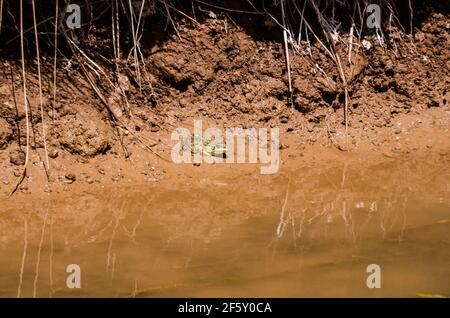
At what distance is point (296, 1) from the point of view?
14.3 ft

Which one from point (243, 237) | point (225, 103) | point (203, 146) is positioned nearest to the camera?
point (243, 237)

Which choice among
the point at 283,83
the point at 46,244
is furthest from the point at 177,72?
the point at 46,244

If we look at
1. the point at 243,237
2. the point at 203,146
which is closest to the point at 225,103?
the point at 203,146

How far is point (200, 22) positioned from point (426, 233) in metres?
1.96

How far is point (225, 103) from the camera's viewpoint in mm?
4223

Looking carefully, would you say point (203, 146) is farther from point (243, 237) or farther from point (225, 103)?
point (243, 237)

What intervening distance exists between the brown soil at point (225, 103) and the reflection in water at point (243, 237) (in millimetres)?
265

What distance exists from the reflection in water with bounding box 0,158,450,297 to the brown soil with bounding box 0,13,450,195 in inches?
10.4

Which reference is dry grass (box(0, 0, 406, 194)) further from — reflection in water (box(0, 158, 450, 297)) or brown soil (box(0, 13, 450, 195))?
reflection in water (box(0, 158, 450, 297))

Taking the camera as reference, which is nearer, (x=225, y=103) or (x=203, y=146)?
(x=203, y=146)

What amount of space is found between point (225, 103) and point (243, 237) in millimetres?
1421

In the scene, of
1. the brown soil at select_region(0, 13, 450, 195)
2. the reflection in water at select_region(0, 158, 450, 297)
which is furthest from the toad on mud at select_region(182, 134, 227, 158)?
the reflection in water at select_region(0, 158, 450, 297)

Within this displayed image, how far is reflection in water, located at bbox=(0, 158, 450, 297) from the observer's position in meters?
2.49
